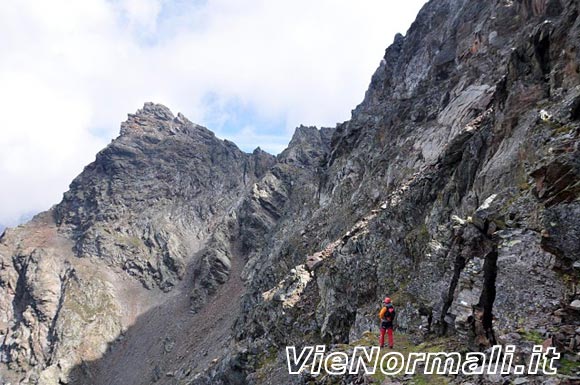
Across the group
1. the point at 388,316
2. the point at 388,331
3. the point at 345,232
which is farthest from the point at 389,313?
the point at 345,232

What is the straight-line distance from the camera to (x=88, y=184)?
133750mm

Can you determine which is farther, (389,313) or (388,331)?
(388,331)

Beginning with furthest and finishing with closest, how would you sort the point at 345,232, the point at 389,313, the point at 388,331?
the point at 345,232
the point at 388,331
the point at 389,313

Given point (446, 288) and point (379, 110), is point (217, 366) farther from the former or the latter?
point (379, 110)

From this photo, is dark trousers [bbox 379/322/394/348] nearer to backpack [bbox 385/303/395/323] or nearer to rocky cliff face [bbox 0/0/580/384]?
backpack [bbox 385/303/395/323]

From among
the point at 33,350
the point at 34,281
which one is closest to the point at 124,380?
the point at 33,350

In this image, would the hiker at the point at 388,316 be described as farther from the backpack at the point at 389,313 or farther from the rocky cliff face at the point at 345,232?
the rocky cliff face at the point at 345,232

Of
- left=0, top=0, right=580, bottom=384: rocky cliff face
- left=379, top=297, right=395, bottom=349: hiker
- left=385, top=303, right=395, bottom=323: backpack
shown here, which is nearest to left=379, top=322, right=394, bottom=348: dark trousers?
left=379, top=297, right=395, bottom=349: hiker

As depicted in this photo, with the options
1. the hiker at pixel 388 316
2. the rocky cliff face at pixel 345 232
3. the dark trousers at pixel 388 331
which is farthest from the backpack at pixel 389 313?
the rocky cliff face at pixel 345 232

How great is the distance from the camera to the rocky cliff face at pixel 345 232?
15555mm

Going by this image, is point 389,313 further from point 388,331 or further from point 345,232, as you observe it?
point 345,232

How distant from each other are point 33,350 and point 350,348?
100127mm

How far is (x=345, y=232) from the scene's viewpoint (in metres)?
48.0

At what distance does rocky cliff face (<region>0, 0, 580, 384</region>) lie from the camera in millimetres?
15555
